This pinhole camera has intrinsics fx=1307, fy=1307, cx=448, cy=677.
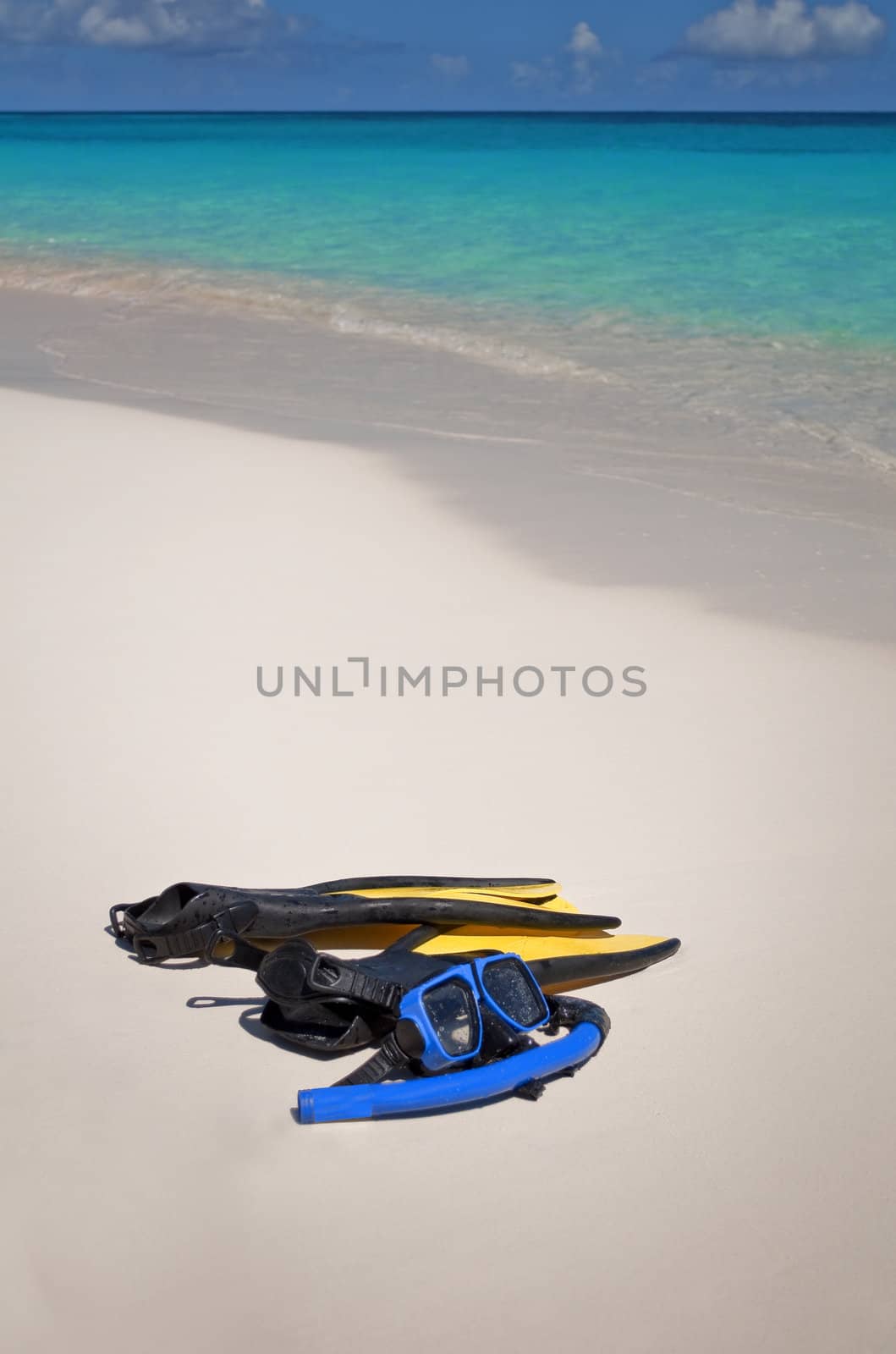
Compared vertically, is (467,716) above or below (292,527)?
below

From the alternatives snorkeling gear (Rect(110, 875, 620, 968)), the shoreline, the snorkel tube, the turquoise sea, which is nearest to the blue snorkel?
the snorkel tube

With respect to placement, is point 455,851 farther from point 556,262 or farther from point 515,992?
point 556,262

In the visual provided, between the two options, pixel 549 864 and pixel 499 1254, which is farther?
pixel 549 864

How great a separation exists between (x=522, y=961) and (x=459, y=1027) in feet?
0.65

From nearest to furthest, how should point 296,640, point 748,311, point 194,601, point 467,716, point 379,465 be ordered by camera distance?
point 467,716, point 296,640, point 194,601, point 379,465, point 748,311

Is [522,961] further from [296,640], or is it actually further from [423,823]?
[296,640]

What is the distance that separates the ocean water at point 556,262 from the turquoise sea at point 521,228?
61 mm

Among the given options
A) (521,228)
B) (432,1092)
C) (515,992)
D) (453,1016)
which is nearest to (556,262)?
(521,228)

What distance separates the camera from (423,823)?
322cm

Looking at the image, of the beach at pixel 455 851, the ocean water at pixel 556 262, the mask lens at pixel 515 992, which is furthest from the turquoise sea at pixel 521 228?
the mask lens at pixel 515 992

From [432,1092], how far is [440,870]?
0.87 meters

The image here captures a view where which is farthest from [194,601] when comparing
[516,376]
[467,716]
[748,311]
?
[748,311]

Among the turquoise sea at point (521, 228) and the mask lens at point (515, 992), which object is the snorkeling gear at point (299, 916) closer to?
the mask lens at point (515, 992)

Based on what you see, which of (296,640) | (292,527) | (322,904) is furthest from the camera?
(292,527)
